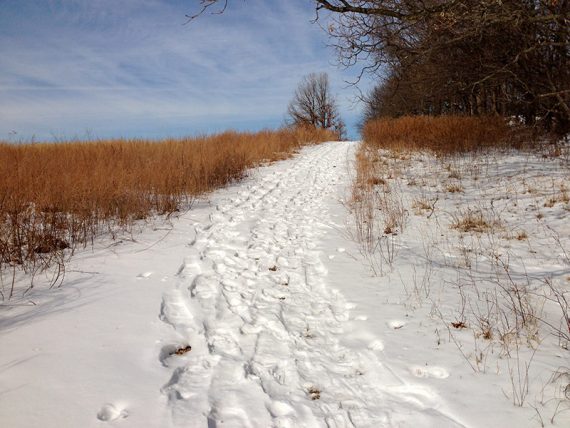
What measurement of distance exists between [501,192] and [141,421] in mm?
6136

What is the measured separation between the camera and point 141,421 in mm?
1521

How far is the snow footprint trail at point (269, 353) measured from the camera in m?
1.64

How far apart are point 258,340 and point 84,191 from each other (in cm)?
391

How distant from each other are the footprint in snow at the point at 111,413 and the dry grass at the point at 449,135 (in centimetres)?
991

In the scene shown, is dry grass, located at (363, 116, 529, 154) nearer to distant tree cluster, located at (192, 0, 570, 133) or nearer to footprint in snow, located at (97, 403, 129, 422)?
distant tree cluster, located at (192, 0, 570, 133)

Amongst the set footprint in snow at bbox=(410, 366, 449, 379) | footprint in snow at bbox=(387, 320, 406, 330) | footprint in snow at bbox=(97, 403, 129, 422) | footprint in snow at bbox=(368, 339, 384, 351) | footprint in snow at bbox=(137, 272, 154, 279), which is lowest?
footprint in snow at bbox=(410, 366, 449, 379)

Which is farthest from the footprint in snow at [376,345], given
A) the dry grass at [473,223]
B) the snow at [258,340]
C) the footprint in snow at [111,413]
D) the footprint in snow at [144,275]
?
the dry grass at [473,223]

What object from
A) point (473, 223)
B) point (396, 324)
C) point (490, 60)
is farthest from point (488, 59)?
point (396, 324)

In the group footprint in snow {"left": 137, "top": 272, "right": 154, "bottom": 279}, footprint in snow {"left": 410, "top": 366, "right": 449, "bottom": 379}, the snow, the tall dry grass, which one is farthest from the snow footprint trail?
the tall dry grass

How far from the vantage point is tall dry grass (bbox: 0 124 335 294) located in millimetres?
3596

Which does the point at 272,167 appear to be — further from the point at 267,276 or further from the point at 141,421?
the point at 141,421

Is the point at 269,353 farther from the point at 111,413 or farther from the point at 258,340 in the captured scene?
the point at 111,413

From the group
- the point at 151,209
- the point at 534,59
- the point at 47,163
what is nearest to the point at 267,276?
the point at 151,209

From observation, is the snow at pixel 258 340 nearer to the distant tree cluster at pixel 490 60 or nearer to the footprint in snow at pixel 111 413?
the footprint in snow at pixel 111 413
